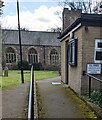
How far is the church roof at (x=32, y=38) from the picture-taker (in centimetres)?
4466

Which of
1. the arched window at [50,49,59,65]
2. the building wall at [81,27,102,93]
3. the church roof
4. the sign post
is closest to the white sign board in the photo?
the sign post

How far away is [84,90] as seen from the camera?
8.44 m

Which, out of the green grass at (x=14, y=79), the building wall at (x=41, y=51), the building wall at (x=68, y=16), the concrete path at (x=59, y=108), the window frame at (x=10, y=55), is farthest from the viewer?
the building wall at (x=41, y=51)

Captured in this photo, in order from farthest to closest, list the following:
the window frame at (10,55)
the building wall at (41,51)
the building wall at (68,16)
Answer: the building wall at (41,51) → the window frame at (10,55) → the building wall at (68,16)

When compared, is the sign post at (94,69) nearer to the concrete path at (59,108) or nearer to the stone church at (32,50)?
the concrete path at (59,108)

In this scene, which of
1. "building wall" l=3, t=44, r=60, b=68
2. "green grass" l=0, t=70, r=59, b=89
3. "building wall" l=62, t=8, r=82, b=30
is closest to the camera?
"green grass" l=0, t=70, r=59, b=89

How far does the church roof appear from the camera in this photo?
44656 mm

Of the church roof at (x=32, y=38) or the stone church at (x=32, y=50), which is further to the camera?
the church roof at (x=32, y=38)

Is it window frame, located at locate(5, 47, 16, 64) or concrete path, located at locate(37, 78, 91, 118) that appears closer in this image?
concrete path, located at locate(37, 78, 91, 118)

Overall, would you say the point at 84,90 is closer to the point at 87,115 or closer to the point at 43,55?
the point at 87,115

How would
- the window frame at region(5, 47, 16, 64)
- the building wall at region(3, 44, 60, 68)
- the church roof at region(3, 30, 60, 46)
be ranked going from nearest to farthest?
the window frame at region(5, 47, 16, 64), the building wall at region(3, 44, 60, 68), the church roof at region(3, 30, 60, 46)

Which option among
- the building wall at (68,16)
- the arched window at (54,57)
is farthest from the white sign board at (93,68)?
the arched window at (54,57)

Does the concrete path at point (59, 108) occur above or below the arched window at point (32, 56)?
below

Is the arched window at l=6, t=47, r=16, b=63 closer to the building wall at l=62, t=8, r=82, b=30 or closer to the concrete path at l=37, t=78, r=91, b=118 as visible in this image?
the building wall at l=62, t=8, r=82, b=30
